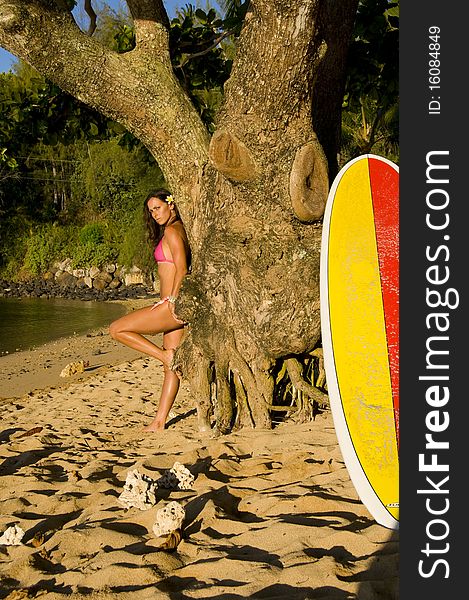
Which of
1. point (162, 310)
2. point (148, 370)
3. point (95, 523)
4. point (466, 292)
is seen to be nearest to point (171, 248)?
point (162, 310)

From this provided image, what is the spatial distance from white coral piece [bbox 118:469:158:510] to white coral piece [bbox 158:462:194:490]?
0.21 metres

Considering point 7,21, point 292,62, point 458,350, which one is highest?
point 7,21

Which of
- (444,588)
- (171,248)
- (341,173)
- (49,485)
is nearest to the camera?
(444,588)

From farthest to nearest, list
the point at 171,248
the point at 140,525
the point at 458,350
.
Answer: the point at 171,248 → the point at 140,525 → the point at 458,350

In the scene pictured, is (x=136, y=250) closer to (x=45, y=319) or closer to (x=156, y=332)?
(x=45, y=319)

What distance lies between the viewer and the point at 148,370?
9.28m

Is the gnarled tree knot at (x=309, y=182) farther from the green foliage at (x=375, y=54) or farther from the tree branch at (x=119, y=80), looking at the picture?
the green foliage at (x=375, y=54)

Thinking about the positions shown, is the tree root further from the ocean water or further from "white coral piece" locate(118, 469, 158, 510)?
the ocean water

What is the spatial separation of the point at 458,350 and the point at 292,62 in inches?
95.6

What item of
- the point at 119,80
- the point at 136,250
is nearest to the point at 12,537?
the point at 119,80

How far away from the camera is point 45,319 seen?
19.7 m

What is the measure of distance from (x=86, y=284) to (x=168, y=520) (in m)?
27.7

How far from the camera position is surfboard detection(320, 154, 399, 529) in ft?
9.57

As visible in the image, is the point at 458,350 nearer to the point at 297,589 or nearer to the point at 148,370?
the point at 297,589
